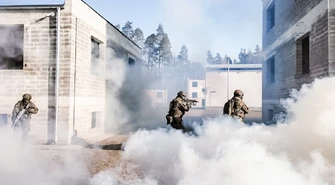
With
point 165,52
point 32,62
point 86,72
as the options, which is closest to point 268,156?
point 86,72

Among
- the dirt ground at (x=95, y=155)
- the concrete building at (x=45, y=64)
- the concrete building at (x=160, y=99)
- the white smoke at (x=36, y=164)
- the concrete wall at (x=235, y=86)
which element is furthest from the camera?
the concrete wall at (x=235, y=86)

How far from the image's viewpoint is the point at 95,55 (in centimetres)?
1238

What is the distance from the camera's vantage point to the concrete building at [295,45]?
762 cm

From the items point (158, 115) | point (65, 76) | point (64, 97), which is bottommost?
point (158, 115)

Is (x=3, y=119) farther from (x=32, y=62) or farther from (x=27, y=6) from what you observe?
(x=27, y=6)

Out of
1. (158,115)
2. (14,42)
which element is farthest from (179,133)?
(158,115)

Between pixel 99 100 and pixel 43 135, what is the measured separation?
310 cm

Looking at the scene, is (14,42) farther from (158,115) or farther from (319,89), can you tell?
(158,115)

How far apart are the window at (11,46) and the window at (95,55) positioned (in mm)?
2672

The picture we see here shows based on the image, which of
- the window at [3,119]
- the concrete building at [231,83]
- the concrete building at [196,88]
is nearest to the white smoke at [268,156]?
the window at [3,119]

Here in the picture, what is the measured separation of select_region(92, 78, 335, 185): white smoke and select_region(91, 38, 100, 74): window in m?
6.61

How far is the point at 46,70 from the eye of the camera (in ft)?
32.1

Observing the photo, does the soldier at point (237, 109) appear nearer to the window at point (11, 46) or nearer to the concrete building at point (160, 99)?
the window at point (11, 46)

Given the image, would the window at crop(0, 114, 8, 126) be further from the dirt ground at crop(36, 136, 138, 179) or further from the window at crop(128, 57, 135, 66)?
the window at crop(128, 57, 135, 66)
